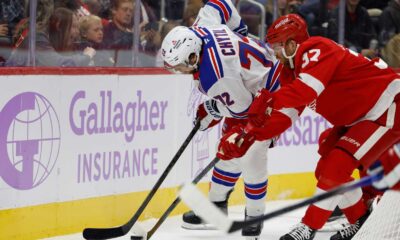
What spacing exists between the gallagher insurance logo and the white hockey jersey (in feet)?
2.64

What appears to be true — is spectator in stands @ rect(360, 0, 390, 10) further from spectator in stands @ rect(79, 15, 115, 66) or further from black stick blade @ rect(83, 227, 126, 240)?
black stick blade @ rect(83, 227, 126, 240)

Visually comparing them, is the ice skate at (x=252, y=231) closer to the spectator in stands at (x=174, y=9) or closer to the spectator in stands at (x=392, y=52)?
the spectator in stands at (x=174, y=9)

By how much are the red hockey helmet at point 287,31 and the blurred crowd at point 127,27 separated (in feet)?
4.30

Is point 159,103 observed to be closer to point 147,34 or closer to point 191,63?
point 147,34

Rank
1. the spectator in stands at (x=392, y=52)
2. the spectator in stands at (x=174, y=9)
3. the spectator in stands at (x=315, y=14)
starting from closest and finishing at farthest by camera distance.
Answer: the spectator in stands at (x=174, y=9) → the spectator in stands at (x=315, y=14) → the spectator in stands at (x=392, y=52)

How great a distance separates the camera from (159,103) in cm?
632

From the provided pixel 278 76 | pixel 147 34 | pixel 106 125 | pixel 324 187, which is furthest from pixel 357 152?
pixel 147 34

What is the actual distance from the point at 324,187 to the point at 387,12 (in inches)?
146

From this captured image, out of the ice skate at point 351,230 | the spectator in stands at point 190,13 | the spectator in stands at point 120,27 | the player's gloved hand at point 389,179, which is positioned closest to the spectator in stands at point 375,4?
the spectator in stands at point 190,13

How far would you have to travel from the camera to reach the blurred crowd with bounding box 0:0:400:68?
5.55m

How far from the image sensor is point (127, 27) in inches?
254

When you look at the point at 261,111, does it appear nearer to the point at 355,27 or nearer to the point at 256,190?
the point at 256,190

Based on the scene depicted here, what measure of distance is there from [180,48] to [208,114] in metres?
0.66

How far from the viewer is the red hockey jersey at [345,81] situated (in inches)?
187
